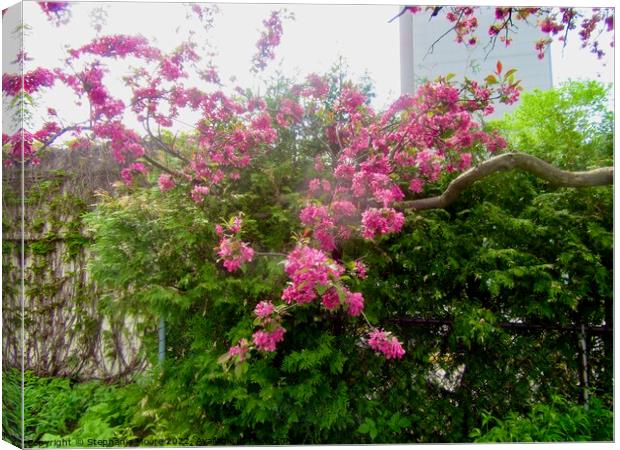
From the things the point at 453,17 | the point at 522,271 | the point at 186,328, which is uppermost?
the point at 453,17

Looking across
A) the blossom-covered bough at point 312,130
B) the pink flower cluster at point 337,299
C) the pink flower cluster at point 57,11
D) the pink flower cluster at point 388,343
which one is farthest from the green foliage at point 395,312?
the pink flower cluster at point 57,11

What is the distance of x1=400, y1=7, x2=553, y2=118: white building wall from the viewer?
2033 mm

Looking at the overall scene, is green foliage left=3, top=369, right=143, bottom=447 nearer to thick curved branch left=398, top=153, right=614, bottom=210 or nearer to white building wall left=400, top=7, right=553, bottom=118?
thick curved branch left=398, top=153, right=614, bottom=210

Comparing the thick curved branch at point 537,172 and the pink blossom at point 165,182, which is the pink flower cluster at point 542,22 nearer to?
the thick curved branch at point 537,172

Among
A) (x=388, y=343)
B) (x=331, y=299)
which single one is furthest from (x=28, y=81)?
(x=388, y=343)

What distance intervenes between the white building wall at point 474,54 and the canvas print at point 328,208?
11 millimetres

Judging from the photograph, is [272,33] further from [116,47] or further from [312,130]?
[116,47]

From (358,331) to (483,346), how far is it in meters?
0.65

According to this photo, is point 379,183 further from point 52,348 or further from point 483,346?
point 52,348

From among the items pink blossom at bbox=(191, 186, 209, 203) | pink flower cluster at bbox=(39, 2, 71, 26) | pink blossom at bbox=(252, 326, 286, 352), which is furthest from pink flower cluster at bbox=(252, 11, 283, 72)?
pink blossom at bbox=(252, 326, 286, 352)

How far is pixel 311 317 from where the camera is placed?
201 centimetres

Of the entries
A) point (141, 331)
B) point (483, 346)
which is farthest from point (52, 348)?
point (483, 346)

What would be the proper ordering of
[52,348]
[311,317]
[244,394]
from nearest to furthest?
[244,394], [311,317], [52,348]

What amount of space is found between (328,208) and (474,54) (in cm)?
114
